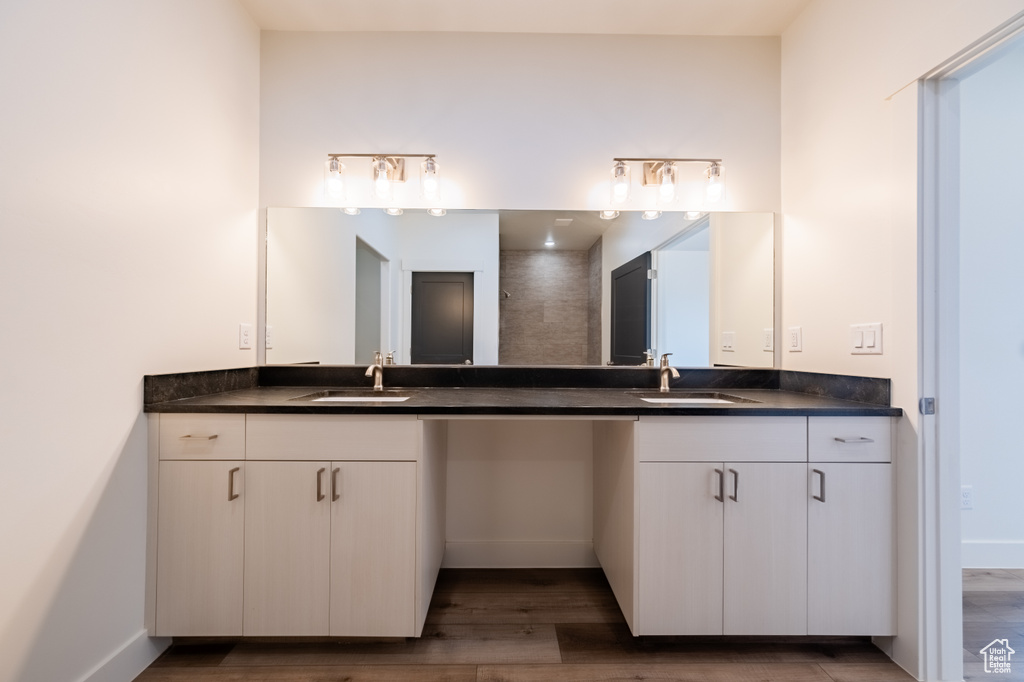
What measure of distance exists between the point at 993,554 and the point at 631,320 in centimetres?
198

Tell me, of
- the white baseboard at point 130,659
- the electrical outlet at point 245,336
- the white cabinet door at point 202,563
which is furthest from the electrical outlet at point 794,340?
the white baseboard at point 130,659

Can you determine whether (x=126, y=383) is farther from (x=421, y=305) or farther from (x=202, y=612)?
(x=421, y=305)

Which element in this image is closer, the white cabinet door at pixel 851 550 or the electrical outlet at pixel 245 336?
the white cabinet door at pixel 851 550

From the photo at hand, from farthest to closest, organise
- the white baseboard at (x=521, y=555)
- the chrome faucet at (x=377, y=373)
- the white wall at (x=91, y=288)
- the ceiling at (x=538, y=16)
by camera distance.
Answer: the white baseboard at (x=521, y=555) < the chrome faucet at (x=377, y=373) < the ceiling at (x=538, y=16) < the white wall at (x=91, y=288)

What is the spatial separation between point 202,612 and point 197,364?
838 mm

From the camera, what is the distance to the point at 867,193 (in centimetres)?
160

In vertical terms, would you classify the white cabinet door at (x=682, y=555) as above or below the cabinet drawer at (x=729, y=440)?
below

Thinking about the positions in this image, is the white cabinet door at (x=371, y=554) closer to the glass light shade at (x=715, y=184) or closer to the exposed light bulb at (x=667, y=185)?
the exposed light bulb at (x=667, y=185)

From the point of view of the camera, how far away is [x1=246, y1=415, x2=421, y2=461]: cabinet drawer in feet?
4.84

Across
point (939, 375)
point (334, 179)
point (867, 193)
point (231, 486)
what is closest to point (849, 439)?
point (939, 375)

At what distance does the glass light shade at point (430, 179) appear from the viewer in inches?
80.0

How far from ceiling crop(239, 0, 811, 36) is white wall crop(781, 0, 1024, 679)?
24 centimetres

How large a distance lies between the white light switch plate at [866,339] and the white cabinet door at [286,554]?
1.91 m

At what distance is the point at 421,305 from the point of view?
84.4 inches
